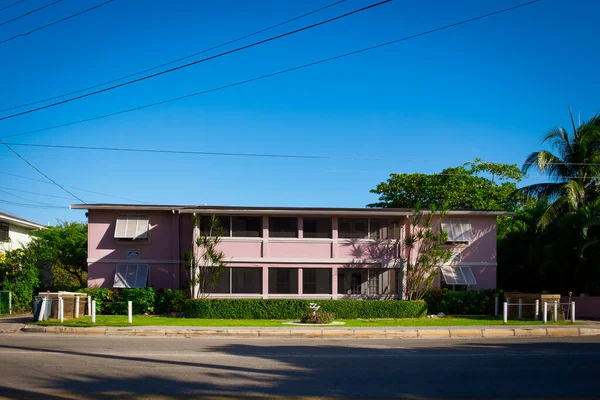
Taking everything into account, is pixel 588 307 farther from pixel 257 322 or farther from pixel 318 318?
pixel 257 322

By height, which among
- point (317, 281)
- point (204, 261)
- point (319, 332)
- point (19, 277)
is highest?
point (204, 261)

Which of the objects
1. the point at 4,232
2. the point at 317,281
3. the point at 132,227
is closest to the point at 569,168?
the point at 317,281

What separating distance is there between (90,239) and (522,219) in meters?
23.4

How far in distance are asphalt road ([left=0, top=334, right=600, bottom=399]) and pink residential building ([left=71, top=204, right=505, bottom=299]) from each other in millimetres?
11917

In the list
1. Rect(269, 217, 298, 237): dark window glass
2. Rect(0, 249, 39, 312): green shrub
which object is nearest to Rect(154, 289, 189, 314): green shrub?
Rect(269, 217, 298, 237): dark window glass

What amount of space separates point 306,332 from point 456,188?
35092 millimetres

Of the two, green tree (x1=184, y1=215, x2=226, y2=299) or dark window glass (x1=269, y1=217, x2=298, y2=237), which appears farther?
dark window glass (x1=269, y1=217, x2=298, y2=237)

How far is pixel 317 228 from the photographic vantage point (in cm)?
3020

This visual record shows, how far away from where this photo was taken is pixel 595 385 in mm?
10656

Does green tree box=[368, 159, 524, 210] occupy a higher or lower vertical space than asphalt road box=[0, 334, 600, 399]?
higher

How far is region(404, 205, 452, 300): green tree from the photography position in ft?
93.2

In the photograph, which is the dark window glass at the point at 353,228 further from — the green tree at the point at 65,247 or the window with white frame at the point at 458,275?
the green tree at the point at 65,247

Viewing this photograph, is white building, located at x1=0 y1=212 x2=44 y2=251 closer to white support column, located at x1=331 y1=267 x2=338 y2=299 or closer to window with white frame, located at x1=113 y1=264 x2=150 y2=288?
window with white frame, located at x1=113 y1=264 x2=150 y2=288

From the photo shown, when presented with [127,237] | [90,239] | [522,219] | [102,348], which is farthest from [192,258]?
[522,219]
